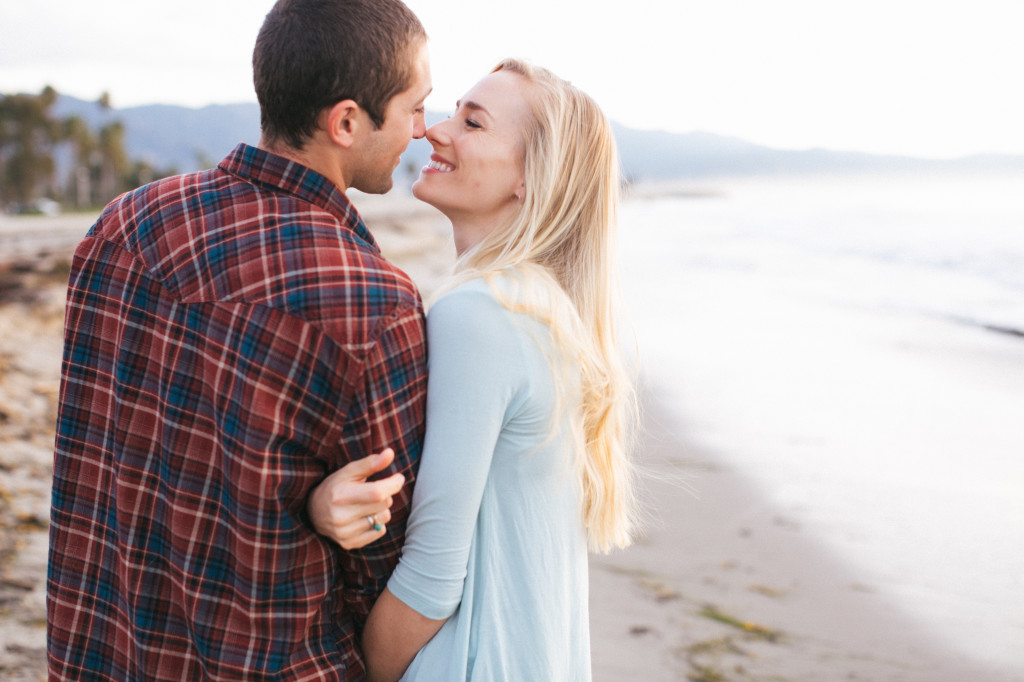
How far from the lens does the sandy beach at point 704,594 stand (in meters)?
3.63

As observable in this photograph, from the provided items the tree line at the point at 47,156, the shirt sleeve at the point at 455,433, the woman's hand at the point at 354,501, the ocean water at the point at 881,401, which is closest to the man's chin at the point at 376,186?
the shirt sleeve at the point at 455,433

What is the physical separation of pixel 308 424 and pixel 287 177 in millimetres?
477

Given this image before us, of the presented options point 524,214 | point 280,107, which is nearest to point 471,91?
point 524,214

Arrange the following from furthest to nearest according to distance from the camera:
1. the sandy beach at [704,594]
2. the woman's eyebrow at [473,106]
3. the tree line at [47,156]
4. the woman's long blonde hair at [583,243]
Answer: the tree line at [47,156] < the sandy beach at [704,594] < the woman's eyebrow at [473,106] < the woman's long blonde hair at [583,243]

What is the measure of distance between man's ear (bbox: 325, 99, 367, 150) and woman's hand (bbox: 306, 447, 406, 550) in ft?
2.04

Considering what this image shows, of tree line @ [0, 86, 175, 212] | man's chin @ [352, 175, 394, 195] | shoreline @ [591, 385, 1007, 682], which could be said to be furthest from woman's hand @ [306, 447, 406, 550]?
tree line @ [0, 86, 175, 212]

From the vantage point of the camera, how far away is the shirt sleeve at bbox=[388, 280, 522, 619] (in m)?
1.52

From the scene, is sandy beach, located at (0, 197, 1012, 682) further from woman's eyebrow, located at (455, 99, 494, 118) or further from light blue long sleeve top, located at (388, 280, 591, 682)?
light blue long sleeve top, located at (388, 280, 591, 682)

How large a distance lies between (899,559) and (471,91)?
411 centimetres

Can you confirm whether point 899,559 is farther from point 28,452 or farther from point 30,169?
point 30,169

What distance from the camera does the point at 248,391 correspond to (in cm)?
141

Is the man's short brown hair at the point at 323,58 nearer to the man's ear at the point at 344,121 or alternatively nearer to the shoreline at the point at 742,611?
the man's ear at the point at 344,121

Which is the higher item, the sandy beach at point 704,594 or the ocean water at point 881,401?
the ocean water at point 881,401

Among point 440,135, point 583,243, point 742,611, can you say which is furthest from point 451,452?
point 742,611
